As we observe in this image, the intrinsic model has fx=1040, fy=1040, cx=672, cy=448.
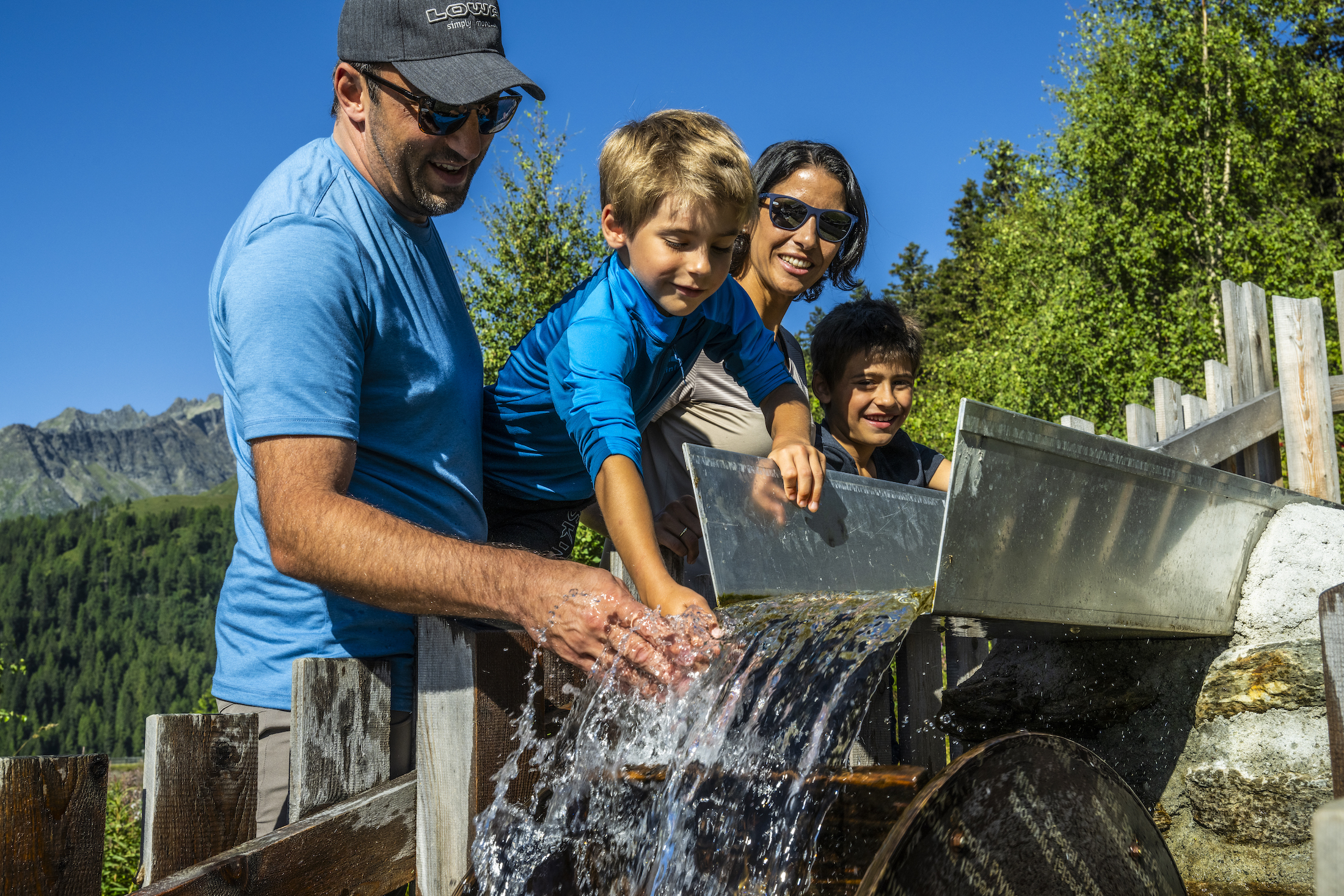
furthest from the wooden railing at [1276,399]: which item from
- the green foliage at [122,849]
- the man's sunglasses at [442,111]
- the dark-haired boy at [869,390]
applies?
the green foliage at [122,849]

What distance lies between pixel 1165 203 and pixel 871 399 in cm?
1558

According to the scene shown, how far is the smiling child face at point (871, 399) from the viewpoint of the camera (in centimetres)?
358

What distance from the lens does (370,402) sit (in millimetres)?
1906

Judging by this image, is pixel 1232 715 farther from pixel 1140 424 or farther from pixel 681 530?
pixel 1140 424

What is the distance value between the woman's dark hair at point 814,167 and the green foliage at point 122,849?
3.74 meters

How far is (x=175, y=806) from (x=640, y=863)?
774mm

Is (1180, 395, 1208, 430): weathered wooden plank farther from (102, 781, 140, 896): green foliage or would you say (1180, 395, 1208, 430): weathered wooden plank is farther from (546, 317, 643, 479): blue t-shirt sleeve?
(102, 781, 140, 896): green foliage

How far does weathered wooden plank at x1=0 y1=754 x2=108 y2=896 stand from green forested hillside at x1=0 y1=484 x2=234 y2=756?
10652 centimetres

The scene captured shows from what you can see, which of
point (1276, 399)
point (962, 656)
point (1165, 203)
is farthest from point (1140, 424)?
point (1165, 203)

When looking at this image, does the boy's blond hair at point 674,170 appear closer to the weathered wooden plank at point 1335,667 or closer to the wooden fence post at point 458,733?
the wooden fence post at point 458,733

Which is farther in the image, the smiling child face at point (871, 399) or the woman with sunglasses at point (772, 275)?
the smiling child face at point (871, 399)

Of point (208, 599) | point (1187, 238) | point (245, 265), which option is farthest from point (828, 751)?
point (208, 599)

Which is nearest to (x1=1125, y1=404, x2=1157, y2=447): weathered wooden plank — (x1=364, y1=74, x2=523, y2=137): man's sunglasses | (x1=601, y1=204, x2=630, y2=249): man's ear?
(x1=601, y1=204, x2=630, y2=249): man's ear

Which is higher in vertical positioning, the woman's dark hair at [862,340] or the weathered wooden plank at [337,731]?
the woman's dark hair at [862,340]
